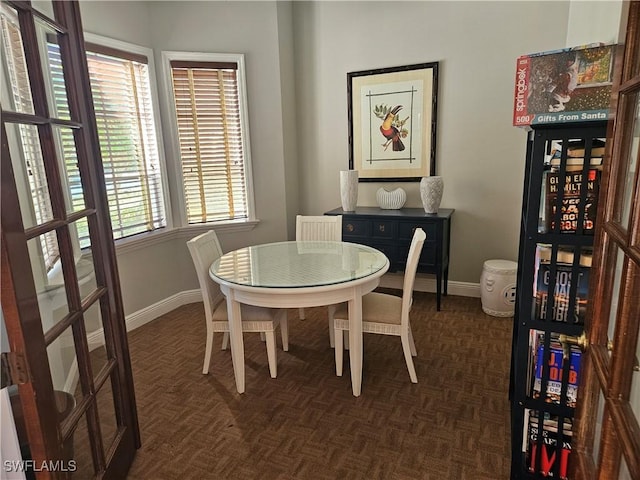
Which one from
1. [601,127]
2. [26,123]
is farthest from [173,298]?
[601,127]

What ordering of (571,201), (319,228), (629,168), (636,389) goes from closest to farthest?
(636,389), (629,168), (571,201), (319,228)

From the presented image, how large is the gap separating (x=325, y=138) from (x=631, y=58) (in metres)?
3.36

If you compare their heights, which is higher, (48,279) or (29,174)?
(29,174)

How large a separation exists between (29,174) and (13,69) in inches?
12.2

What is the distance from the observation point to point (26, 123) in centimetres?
121

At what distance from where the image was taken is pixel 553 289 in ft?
4.93

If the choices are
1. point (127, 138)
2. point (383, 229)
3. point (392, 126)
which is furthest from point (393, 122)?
point (127, 138)

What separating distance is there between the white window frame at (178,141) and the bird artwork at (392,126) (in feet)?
4.19

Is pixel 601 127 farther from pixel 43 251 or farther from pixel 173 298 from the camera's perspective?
pixel 173 298

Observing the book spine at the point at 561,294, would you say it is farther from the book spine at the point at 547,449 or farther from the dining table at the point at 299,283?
the dining table at the point at 299,283

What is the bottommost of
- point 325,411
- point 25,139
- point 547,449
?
point 325,411

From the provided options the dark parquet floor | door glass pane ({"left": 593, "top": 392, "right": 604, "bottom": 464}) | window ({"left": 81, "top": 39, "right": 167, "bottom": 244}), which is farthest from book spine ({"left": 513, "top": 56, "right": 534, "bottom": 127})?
window ({"left": 81, "top": 39, "right": 167, "bottom": 244})

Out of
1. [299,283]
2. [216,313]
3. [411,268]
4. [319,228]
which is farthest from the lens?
[319,228]

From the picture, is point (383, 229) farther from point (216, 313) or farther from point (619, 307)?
point (619, 307)
